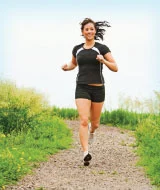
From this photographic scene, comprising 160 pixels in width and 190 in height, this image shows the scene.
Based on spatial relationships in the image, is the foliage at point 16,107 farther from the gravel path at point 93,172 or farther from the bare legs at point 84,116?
the bare legs at point 84,116

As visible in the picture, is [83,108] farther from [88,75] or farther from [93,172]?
[93,172]

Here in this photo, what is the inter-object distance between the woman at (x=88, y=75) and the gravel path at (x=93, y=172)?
415 millimetres

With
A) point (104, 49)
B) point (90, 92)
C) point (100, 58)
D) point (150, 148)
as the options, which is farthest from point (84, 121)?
point (150, 148)

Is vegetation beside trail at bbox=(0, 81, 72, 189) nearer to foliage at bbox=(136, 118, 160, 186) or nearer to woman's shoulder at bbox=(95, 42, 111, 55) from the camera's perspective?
foliage at bbox=(136, 118, 160, 186)

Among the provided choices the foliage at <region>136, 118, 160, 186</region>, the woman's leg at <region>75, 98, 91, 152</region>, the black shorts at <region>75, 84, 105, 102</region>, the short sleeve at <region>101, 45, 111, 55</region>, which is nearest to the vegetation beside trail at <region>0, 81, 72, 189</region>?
the woman's leg at <region>75, 98, 91, 152</region>

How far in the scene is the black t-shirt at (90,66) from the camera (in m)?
8.89

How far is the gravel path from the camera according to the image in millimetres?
7723

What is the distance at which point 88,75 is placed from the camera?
29.2 feet

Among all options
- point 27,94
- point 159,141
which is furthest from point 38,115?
point 159,141

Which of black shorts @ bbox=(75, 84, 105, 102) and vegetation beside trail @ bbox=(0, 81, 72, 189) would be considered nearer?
black shorts @ bbox=(75, 84, 105, 102)

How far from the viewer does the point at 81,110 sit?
8820 mm

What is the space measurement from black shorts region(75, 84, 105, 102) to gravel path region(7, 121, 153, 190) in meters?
1.15

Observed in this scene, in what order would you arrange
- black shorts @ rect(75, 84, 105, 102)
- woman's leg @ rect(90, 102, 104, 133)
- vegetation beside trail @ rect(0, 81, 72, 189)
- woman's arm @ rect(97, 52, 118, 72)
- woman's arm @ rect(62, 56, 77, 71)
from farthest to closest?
vegetation beside trail @ rect(0, 81, 72, 189) → woman's arm @ rect(62, 56, 77, 71) → woman's leg @ rect(90, 102, 104, 133) → black shorts @ rect(75, 84, 105, 102) → woman's arm @ rect(97, 52, 118, 72)

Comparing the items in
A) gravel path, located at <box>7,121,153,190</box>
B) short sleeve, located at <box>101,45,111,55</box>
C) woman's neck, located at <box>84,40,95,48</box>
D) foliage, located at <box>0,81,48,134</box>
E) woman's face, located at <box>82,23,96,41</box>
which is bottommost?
gravel path, located at <box>7,121,153,190</box>
